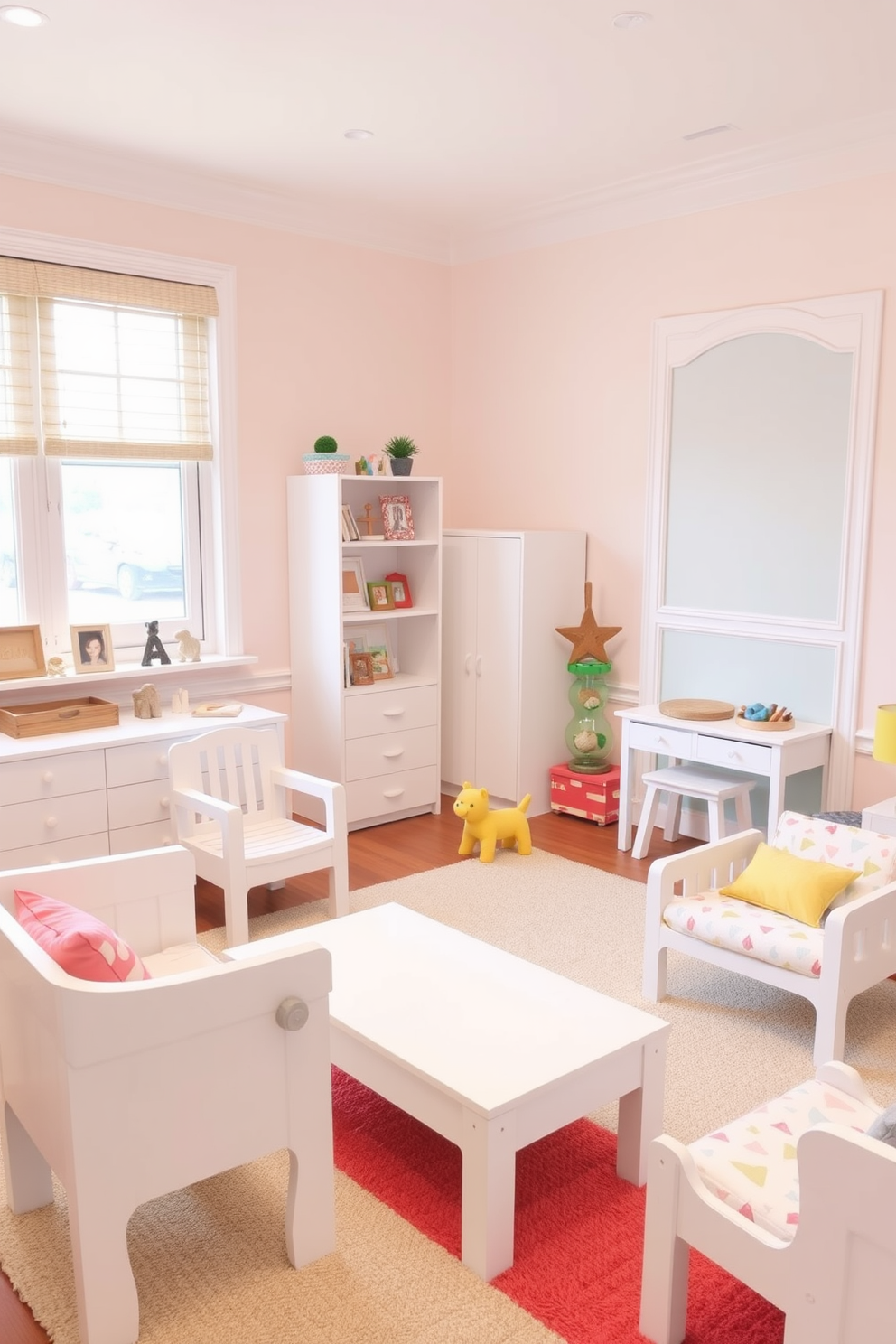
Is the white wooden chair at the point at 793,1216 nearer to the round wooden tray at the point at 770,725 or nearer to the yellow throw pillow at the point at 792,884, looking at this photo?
the yellow throw pillow at the point at 792,884

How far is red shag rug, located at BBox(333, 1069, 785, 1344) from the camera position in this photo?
1948 mm

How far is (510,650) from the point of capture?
486cm

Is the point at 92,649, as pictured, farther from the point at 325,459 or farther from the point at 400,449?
the point at 400,449

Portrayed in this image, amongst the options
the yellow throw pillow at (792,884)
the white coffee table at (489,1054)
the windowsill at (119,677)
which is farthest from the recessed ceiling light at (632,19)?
the windowsill at (119,677)

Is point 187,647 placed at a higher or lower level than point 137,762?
higher

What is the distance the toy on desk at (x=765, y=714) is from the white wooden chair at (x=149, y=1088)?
8.28 ft

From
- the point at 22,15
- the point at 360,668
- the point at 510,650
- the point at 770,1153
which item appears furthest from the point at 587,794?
the point at 22,15

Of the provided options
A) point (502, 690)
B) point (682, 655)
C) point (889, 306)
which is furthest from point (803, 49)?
point (502, 690)

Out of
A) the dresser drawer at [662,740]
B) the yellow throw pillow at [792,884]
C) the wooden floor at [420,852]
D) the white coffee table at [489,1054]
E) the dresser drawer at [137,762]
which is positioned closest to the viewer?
the white coffee table at [489,1054]

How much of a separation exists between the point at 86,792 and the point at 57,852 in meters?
0.22

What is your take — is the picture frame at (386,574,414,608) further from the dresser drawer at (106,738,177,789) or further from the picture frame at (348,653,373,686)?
the dresser drawer at (106,738,177,789)

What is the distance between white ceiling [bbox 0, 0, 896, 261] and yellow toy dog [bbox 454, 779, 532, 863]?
2.50 metres

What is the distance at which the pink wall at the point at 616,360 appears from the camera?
154 inches

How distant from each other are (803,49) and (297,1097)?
3143 mm
